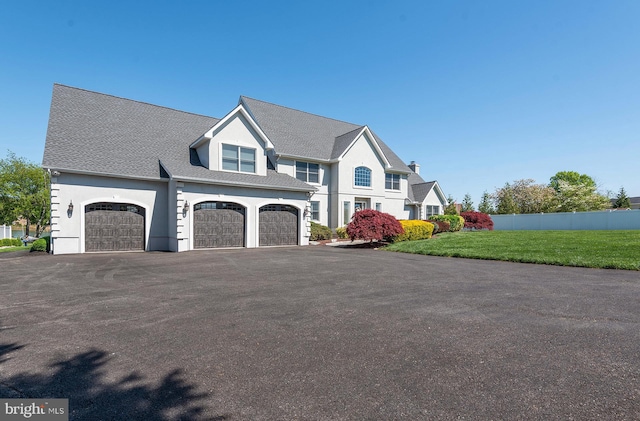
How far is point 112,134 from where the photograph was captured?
18.0 m

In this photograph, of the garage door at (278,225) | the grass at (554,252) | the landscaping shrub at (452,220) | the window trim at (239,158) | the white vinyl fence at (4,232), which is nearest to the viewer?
the grass at (554,252)

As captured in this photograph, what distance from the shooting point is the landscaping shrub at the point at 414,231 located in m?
20.1

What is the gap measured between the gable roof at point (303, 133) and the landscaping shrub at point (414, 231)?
7.24m

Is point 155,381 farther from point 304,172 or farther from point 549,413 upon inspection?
point 304,172

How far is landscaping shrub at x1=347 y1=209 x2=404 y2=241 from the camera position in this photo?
1831cm

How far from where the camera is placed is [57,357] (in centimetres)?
380

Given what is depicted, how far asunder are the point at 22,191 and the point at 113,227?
123ft

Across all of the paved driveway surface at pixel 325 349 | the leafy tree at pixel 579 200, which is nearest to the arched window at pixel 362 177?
the paved driveway surface at pixel 325 349

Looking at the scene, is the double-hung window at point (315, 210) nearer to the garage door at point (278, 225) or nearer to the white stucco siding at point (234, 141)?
the garage door at point (278, 225)

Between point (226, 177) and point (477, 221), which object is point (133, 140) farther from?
point (477, 221)

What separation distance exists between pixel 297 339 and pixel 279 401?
4.78 ft

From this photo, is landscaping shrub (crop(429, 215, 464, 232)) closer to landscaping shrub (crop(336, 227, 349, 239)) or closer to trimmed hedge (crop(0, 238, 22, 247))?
landscaping shrub (crop(336, 227, 349, 239))

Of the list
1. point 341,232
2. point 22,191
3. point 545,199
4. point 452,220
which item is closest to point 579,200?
point 545,199

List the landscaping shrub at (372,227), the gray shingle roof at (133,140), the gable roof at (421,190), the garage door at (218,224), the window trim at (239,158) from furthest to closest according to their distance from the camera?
the gable roof at (421,190), the window trim at (239,158), the landscaping shrub at (372,227), the garage door at (218,224), the gray shingle roof at (133,140)
